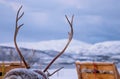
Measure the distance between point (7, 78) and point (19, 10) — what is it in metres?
1.13

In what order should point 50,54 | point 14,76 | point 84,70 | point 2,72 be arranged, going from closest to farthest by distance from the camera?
point 14,76 < point 2,72 < point 84,70 < point 50,54

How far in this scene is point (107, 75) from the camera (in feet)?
23.5

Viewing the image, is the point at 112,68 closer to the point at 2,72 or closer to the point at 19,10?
the point at 2,72

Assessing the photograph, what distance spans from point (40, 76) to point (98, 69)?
4182mm

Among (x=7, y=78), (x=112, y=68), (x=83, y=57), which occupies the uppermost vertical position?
(x=83, y=57)

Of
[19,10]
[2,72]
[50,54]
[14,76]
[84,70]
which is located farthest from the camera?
→ [50,54]

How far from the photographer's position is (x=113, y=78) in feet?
23.1

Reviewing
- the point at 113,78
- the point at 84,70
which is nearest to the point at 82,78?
the point at 84,70

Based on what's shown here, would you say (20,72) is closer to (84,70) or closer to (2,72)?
(2,72)

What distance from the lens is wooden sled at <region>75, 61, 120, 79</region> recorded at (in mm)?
7004

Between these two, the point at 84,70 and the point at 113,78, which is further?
the point at 84,70

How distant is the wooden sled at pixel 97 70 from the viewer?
7.00 m

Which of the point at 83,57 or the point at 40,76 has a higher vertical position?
the point at 83,57

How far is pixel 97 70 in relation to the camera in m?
7.28
